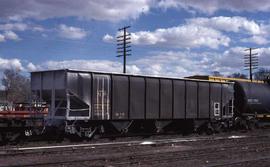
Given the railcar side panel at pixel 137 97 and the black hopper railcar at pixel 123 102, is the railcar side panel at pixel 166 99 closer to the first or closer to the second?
the black hopper railcar at pixel 123 102

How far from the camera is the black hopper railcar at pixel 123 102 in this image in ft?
62.1

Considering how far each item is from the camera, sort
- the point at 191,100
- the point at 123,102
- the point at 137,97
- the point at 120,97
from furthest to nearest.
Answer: the point at 191,100, the point at 137,97, the point at 123,102, the point at 120,97

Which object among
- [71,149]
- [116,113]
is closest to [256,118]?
[116,113]

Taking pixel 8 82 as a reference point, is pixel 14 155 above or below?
below

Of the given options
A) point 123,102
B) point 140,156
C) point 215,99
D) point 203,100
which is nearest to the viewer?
point 140,156

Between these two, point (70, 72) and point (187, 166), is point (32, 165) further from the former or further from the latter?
point (70, 72)

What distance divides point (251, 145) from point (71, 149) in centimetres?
812

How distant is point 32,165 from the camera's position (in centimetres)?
1165

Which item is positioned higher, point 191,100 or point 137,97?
point 137,97

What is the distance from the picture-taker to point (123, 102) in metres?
20.8

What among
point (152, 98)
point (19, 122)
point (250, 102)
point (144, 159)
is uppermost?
point (152, 98)

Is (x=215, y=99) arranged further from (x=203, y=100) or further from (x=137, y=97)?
(x=137, y=97)

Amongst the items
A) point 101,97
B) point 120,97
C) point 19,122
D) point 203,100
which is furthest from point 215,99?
point 19,122

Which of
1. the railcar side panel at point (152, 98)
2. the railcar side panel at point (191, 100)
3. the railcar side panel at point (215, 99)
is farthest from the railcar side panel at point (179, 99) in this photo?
the railcar side panel at point (215, 99)
